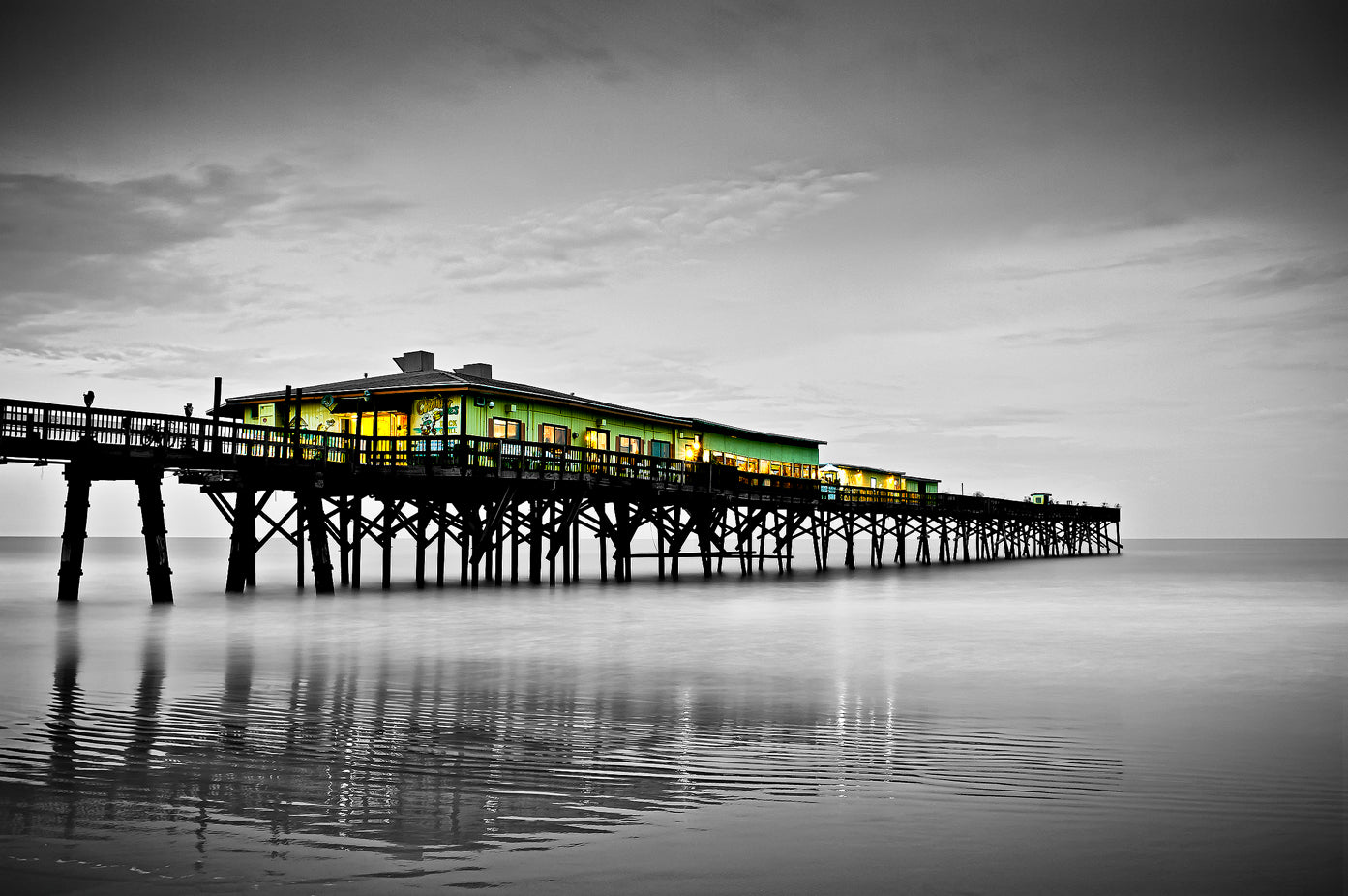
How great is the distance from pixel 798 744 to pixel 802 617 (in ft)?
57.9

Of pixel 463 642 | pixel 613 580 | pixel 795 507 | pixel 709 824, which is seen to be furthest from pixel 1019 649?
pixel 795 507

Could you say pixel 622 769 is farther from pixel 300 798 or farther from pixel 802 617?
pixel 802 617

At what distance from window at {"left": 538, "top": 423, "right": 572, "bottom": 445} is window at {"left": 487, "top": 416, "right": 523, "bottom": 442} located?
3.86 feet

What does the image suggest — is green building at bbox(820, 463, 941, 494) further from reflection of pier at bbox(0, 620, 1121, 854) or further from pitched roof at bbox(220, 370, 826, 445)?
reflection of pier at bbox(0, 620, 1121, 854)

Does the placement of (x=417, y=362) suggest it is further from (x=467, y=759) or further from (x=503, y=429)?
(x=467, y=759)

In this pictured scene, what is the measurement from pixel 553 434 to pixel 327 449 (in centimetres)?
1050

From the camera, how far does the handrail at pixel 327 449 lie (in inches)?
992

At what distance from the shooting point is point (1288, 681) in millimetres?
17875

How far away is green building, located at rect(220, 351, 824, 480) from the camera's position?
3638cm

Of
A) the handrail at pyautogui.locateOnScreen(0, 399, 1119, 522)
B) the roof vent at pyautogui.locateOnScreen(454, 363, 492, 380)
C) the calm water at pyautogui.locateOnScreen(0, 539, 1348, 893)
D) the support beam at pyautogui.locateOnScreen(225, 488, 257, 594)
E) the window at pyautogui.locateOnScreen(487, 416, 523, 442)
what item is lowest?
the calm water at pyautogui.locateOnScreen(0, 539, 1348, 893)

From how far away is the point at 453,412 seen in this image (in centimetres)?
3644

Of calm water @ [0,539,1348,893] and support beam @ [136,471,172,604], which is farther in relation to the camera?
support beam @ [136,471,172,604]

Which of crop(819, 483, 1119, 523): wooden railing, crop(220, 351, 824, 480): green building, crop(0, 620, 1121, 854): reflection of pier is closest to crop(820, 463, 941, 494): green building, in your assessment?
crop(819, 483, 1119, 523): wooden railing

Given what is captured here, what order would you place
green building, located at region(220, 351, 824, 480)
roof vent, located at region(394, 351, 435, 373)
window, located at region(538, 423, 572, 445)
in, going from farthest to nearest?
roof vent, located at region(394, 351, 435, 373)
window, located at region(538, 423, 572, 445)
green building, located at region(220, 351, 824, 480)
